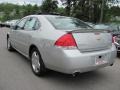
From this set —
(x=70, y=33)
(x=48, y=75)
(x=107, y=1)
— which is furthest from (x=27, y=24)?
(x=107, y=1)

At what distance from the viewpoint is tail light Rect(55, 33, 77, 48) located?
171 inches

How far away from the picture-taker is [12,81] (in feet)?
15.9

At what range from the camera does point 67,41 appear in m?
4.35

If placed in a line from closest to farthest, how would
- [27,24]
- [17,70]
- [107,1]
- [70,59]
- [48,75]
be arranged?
[70,59] < [48,75] < [17,70] < [27,24] < [107,1]

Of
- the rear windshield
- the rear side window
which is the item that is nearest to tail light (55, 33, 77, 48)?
the rear windshield

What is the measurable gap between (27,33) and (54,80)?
1.61 metres

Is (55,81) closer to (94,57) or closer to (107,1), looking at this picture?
(94,57)

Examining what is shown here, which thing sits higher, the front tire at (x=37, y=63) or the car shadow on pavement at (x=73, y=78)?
the front tire at (x=37, y=63)

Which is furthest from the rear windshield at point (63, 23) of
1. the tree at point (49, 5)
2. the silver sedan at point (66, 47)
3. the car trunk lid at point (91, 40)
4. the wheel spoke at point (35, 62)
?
the tree at point (49, 5)

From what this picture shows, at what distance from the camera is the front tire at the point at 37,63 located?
Result: 5031 mm

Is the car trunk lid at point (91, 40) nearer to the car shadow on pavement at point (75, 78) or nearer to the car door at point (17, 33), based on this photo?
the car shadow on pavement at point (75, 78)

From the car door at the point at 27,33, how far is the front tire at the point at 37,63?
38 centimetres

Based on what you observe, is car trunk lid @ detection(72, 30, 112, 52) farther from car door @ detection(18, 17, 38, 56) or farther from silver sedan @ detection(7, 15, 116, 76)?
car door @ detection(18, 17, 38, 56)

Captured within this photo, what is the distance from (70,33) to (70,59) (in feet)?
1.84
